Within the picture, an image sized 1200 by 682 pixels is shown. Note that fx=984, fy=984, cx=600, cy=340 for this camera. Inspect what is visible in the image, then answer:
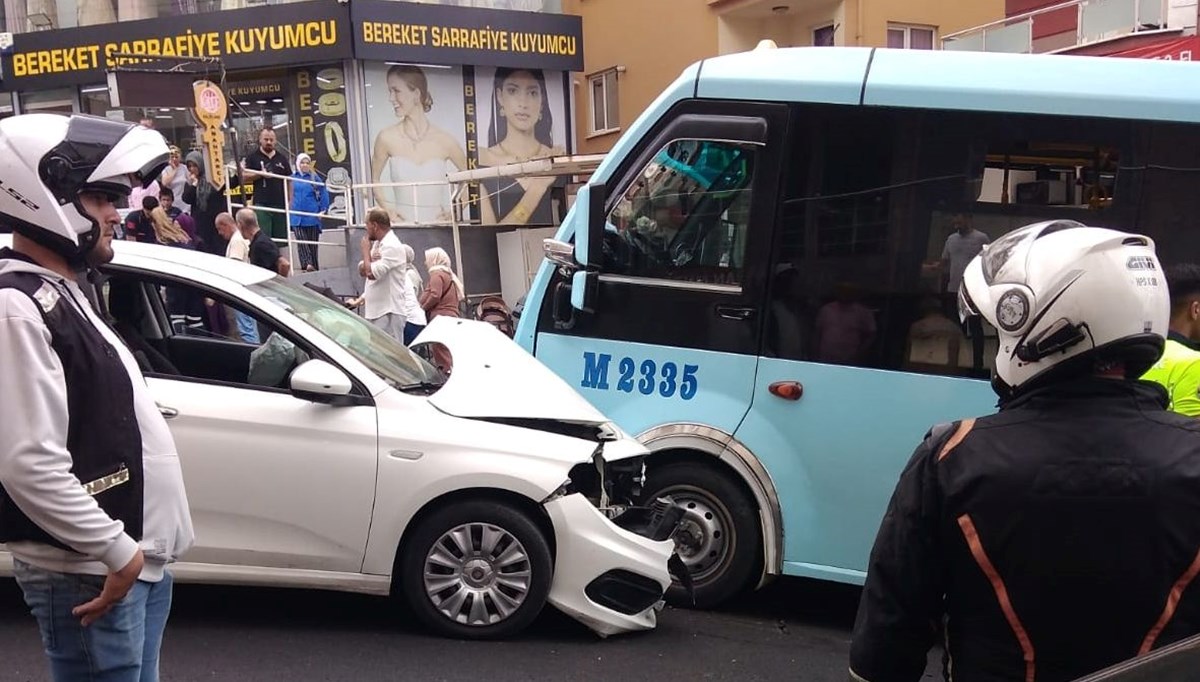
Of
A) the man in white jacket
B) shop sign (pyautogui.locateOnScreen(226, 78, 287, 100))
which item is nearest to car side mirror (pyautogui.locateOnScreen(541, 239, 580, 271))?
the man in white jacket

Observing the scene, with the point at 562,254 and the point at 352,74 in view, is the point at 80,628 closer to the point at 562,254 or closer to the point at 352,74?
the point at 562,254

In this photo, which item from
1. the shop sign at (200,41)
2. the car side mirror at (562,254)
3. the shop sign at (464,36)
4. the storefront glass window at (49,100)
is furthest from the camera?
the storefront glass window at (49,100)

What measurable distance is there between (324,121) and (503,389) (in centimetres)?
1383

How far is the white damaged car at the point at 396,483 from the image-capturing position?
4332 mm

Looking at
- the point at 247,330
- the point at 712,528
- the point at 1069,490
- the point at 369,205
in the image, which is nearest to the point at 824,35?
the point at 369,205

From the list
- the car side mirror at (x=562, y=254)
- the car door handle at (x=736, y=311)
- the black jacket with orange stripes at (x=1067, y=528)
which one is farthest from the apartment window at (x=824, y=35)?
the black jacket with orange stripes at (x=1067, y=528)

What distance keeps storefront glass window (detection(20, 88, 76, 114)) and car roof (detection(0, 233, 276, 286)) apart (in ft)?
50.8

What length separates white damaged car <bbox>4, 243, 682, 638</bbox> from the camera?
4332 millimetres

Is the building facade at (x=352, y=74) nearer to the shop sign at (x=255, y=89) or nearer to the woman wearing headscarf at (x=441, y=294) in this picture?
the shop sign at (x=255, y=89)

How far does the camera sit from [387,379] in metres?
4.59

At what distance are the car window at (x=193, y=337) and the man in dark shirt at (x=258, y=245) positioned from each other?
16.0 feet

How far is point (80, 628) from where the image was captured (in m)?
2.20

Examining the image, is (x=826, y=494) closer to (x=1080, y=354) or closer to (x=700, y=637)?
(x=700, y=637)

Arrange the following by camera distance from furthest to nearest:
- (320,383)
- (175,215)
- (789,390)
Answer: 1. (175,215)
2. (789,390)
3. (320,383)
